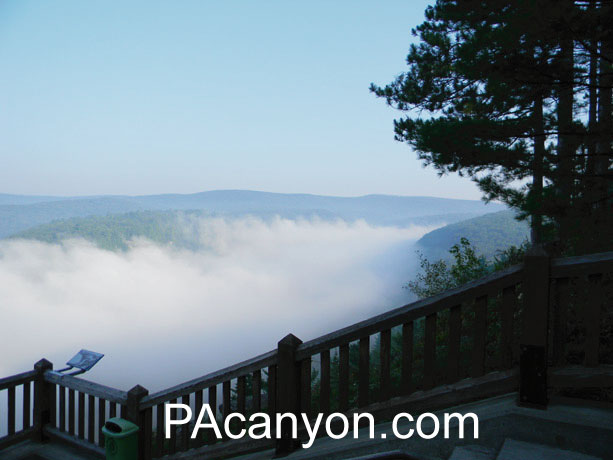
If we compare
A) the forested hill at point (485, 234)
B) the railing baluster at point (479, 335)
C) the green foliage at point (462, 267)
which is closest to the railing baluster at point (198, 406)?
the railing baluster at point (479, 335)

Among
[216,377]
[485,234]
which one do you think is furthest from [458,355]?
[485,234]

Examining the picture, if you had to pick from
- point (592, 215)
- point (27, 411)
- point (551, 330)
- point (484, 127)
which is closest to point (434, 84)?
point (484, 127)

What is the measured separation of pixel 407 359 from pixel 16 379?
5.47 m

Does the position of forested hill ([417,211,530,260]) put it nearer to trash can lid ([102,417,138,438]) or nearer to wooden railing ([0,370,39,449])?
wooden railing ([0,370,39,449])

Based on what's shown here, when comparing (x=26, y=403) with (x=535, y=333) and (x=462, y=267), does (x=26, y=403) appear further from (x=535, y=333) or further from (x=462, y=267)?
(x=462, y=267)

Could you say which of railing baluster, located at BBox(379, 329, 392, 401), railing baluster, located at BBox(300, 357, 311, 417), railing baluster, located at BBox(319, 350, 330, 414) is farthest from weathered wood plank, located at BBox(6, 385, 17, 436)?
railing baluster, located at BBox(379, 329, 392, 401)

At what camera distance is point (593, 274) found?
2984mm

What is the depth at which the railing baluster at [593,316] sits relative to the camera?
297 cm

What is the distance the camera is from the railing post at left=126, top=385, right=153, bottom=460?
5.24 m

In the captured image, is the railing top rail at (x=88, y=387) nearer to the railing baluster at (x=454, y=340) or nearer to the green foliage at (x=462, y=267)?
the railing baluster at (x=454, y=340)

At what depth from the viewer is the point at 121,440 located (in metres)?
5.03

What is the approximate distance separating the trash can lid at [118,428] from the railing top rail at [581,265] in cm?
469

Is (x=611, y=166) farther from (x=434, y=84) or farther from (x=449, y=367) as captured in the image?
(x=449, y=367)

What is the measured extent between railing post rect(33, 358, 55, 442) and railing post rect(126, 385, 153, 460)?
1.93 m
